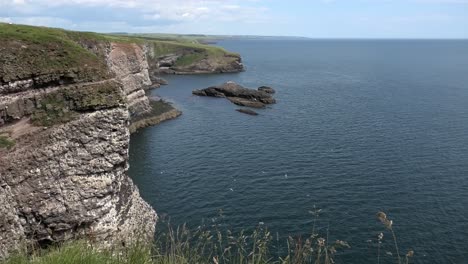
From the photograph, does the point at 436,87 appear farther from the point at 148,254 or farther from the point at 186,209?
the point at 148,254

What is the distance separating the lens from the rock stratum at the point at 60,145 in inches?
912

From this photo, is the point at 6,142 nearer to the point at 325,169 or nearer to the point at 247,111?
the point at 325,169

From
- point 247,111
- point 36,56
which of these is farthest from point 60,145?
point 247,111

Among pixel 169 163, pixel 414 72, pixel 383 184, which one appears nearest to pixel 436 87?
pixel 414 72

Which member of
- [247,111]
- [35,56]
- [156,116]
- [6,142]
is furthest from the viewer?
[247,111]

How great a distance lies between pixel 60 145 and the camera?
24.4 meters

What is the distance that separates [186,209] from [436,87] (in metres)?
103

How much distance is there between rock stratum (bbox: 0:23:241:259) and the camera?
76.0 ft

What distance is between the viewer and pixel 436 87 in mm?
118125

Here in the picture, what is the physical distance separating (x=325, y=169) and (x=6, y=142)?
→ 37.9 m

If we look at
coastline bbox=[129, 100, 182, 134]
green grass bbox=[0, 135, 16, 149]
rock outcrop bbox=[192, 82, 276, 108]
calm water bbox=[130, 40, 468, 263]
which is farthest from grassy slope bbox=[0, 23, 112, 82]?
rock outcrop bbox=[192, 82, 276, 108]

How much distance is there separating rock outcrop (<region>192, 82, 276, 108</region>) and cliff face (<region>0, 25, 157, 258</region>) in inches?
2645

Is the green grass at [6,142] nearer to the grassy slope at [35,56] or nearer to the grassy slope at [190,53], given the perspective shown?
the grassy slope at [35,56]

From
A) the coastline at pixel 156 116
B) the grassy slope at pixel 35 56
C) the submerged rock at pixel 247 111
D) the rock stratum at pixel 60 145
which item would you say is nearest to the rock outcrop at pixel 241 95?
the submerged rock at pixel 247 111
